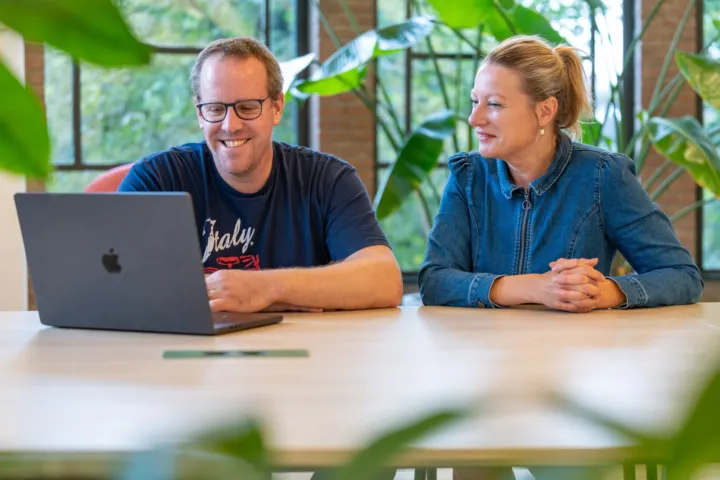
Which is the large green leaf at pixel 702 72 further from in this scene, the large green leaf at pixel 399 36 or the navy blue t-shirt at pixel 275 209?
the navy blue t-shirt at pixel 275 209

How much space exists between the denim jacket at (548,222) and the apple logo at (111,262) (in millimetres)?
790

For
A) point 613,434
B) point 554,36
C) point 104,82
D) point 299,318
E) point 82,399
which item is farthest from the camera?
point 104,82

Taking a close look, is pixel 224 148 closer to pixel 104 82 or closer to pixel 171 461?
pixel 171 461

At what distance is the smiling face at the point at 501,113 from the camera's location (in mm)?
2354

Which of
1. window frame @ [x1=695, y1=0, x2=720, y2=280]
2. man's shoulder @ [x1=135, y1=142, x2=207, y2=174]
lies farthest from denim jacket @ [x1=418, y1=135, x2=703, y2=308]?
window frame @ [x1=695, y1=0, x2=720, y2=280]

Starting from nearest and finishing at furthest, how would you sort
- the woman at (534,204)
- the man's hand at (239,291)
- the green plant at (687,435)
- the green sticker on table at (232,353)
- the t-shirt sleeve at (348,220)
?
the green plant at (687,435) → the green sticker on table at (232,353) → the man's hand at (239,291) → the woman at (534,204) → the t-shirt sleeve at (348,220)

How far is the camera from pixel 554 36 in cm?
348

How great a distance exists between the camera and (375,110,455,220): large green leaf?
3.55m

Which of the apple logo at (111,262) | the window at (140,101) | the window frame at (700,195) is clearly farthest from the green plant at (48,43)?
the window frame at (700,195)

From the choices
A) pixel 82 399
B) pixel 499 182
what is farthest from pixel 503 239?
pixel 82 399

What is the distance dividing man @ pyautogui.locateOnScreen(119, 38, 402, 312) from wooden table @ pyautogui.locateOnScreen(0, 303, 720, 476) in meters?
0.37

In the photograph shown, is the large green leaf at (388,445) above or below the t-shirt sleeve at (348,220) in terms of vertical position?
above

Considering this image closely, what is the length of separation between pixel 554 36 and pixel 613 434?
3.47 meters

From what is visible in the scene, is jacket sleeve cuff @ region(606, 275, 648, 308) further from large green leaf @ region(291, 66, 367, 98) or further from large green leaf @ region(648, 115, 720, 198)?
large green leaf @ region(291, 66, 367, 98)
